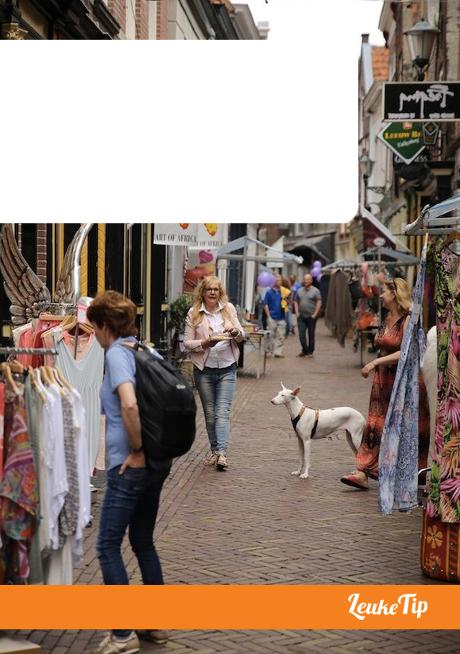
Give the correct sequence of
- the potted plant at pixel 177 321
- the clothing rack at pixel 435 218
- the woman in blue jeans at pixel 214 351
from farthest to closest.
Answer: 1. the potted plant at pixel 177 321
2. the woman in blue jeans at pixel 214 351
3. the clothing rack at pixel 435 218

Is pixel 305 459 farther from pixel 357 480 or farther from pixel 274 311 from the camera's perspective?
pixel 274 311

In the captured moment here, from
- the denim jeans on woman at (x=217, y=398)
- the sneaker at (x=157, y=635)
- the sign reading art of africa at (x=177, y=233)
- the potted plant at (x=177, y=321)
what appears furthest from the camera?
the potted plant at (x=177, y=321)

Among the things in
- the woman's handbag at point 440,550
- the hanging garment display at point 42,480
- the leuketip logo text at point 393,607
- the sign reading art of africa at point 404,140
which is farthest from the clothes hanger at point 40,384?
the sign reading art of africa at point 404,140

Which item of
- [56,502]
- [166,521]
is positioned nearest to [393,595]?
[56,502]

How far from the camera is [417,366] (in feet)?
22.8

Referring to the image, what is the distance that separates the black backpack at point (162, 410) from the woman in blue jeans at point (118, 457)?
43 mm

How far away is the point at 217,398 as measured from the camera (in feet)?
33.2

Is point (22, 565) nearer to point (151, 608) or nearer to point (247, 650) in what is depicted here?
point (151, 608)

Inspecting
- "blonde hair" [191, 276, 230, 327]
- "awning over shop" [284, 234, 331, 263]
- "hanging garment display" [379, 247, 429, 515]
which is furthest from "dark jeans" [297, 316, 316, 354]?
"hanging garment display" [379, 247, 429, 515]

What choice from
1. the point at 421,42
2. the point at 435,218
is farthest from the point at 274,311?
the point at 435,218

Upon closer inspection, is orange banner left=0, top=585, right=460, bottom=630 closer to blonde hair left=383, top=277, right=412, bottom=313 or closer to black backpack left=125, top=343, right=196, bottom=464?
black backpack left=125, top=343, right=196, bottom=464

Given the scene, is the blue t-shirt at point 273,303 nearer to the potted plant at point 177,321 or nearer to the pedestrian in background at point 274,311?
the pedestrian in background at point 274,311

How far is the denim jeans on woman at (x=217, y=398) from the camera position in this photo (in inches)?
397

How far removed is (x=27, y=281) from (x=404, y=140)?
13717 millimetres
